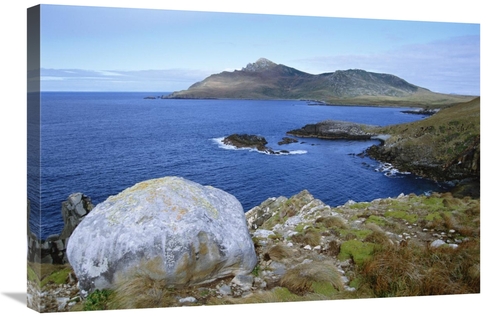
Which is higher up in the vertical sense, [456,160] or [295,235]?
[456,160]

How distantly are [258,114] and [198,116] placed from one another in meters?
1.54

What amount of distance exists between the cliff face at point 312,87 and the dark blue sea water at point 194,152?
0.25 m

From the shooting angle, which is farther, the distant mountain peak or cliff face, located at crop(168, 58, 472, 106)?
cliff face, located at crop(168, 58, 472, 106)

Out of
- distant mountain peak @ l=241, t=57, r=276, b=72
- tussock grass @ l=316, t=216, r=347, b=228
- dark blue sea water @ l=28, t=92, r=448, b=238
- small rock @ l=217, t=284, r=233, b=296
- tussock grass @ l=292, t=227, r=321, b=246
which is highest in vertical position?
distant mountain peak @ l=241, t=57, r=276, b=72

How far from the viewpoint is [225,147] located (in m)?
14.0

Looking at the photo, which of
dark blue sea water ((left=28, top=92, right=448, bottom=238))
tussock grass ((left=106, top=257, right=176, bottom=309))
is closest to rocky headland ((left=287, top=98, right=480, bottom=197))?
dark blue sea water ((left=28, top=92, right=448, bottom=238))

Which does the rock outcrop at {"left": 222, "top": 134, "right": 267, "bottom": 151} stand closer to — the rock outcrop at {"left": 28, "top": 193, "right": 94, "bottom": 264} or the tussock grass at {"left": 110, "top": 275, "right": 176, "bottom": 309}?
the rock outcrop at {"left": 28, "top": 193, "right": 94, "bottom": 264}

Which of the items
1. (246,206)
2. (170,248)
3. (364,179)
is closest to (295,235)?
(246,206)

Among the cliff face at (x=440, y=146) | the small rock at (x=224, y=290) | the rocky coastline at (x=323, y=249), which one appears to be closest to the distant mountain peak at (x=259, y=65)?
the rocky coastline at (x=323, y=249)

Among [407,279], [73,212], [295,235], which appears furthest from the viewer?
[295,235]

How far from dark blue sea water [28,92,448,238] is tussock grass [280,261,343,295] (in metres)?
2.07

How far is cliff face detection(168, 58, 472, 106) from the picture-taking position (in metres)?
14.5

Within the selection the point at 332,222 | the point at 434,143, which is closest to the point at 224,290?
the point at 332,222

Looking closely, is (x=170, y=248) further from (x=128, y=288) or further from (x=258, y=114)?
(x=258, y=114)
